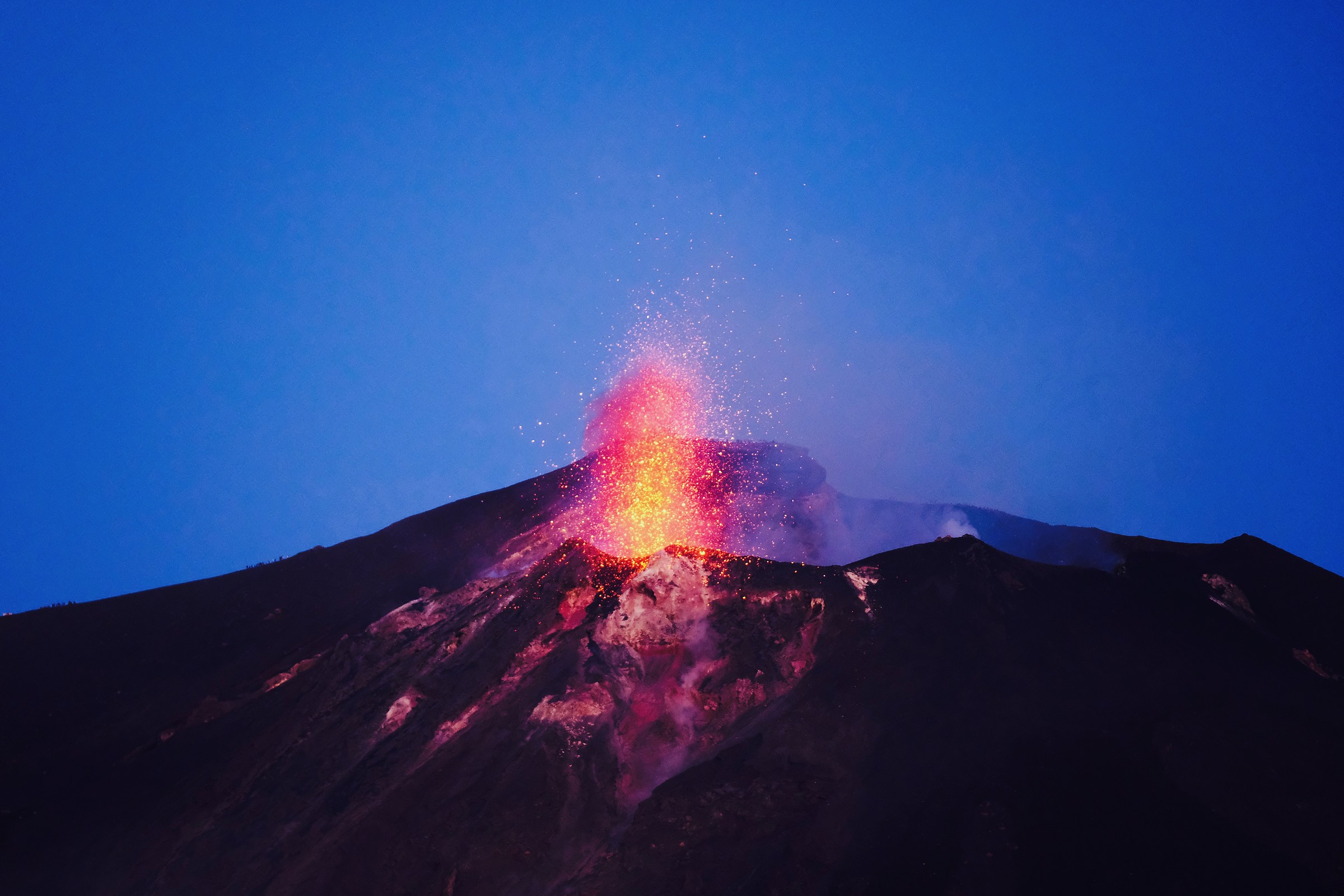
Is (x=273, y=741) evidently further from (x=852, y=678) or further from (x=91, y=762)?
(x=852, y=678)

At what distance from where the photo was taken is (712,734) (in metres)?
15.8

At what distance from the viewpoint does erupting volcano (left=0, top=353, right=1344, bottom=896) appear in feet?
42.0

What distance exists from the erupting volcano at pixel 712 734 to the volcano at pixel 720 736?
0.22 ft

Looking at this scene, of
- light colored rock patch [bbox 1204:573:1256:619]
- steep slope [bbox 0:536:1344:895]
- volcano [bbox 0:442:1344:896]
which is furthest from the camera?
light colored rock patch [bbox 1204:573:1256:619]

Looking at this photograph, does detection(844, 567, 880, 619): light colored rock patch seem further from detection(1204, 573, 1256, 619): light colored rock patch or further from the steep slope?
detection(1204, 573, 1256, 619): light colored rock patch

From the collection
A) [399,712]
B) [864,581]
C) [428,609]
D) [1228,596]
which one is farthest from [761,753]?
[1228,596]

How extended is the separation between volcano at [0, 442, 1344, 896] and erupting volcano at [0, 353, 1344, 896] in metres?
0.07

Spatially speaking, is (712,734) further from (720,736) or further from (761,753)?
(761,753)

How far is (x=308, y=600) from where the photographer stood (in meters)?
24.6

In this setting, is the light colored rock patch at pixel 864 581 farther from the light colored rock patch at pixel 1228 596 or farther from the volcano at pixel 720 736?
the light colored rock patch at pixel 1228 596

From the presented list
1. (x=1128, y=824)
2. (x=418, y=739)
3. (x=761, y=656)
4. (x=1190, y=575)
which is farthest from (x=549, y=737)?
(x=1190, y=575)

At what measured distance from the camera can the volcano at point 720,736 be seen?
1280 cm

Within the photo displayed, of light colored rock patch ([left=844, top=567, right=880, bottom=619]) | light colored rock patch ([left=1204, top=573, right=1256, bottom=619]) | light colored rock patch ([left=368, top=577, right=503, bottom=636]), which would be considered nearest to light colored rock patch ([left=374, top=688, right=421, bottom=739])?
light colored rock patch ([left=368, top=577, right=503, bottom=636])

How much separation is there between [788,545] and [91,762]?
20.8m
